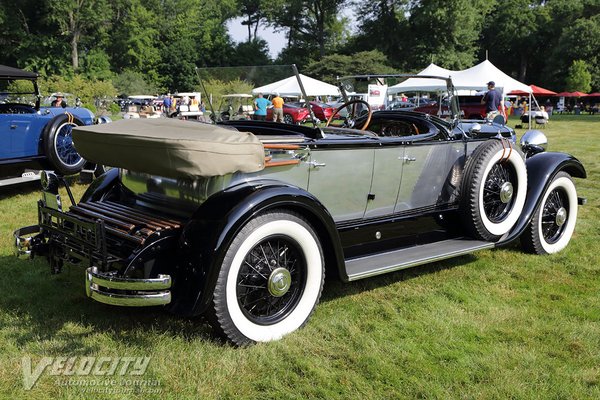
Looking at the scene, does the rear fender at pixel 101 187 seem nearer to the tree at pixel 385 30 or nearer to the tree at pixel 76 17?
the tree at pixel 76 17

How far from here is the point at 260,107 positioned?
400 centimetres

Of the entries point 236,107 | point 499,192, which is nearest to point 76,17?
point 236,107

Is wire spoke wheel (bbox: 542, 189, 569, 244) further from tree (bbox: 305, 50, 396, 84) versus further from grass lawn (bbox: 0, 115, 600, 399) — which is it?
tree (bbox: 305, 50, 396, 84)

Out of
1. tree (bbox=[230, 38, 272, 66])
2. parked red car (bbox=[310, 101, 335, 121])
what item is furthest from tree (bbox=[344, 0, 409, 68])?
parked red car (bbox=[310, 101, 335, 121])

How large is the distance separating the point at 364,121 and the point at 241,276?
7.44 ft

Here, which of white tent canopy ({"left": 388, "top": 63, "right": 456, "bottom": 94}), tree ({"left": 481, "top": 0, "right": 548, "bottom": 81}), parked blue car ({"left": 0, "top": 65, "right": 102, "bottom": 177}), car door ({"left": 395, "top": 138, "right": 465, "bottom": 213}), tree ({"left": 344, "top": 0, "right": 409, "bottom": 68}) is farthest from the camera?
tree ({"left": 481, "top": 0, "right": 548, "bottom": 81})

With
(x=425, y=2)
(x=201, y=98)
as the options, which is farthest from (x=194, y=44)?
(x=201, y=98)

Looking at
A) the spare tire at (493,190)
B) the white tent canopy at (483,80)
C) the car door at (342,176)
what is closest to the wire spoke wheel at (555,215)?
the spare tire at (493,190)

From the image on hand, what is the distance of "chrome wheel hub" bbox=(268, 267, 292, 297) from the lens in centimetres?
305

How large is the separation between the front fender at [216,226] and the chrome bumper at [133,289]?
14 centimetres

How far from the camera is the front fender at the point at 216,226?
2775 millimetres

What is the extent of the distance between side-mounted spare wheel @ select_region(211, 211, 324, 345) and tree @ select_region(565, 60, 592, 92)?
49.4 metres

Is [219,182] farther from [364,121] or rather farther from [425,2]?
[425,2]

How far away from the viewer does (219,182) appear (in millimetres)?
3094
